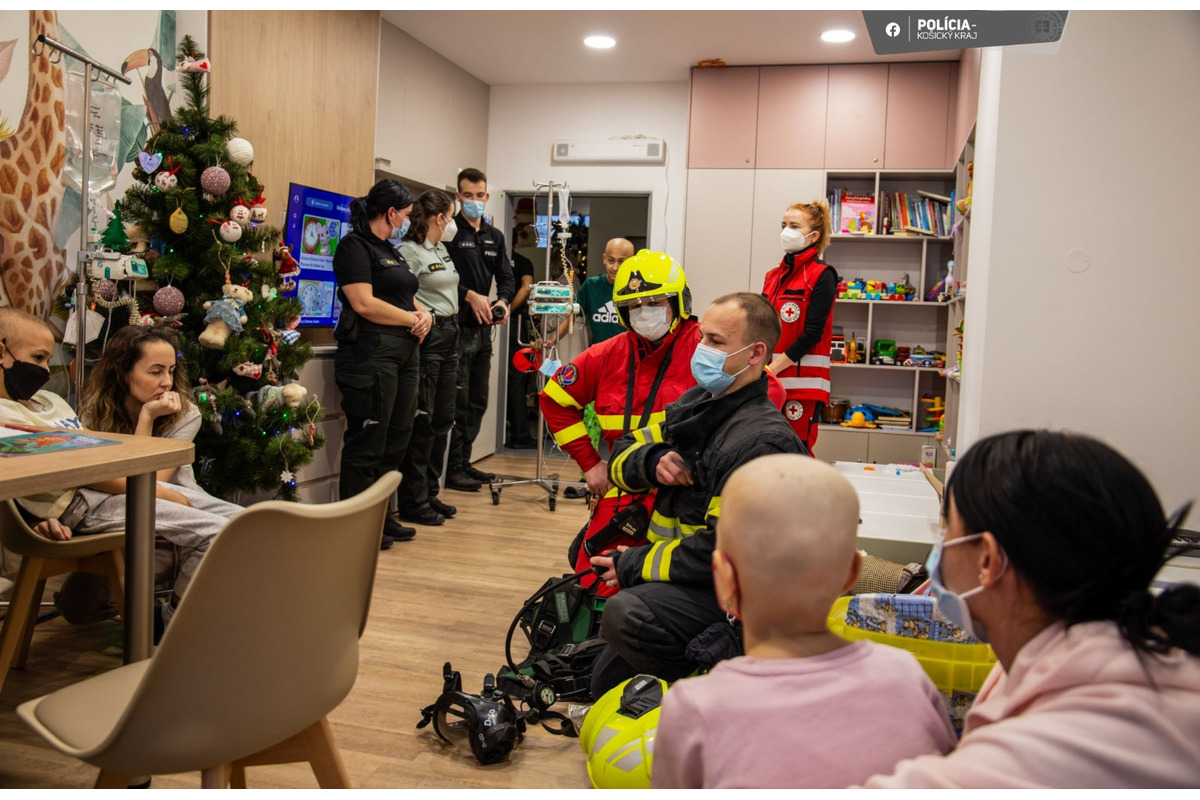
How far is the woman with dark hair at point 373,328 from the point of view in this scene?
4.27 metres

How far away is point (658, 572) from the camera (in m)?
2.20

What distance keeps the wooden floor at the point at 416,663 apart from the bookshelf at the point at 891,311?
8.85ft

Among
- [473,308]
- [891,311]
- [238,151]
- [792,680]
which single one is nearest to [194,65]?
[238,151]

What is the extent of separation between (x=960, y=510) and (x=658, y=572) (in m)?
1.21

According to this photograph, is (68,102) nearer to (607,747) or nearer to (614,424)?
(614,424)

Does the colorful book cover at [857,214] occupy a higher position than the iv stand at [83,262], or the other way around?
the colorful book cover at [857,214]

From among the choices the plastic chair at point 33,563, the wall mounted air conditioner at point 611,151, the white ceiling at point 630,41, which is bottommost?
the plastic chair at point 33,563

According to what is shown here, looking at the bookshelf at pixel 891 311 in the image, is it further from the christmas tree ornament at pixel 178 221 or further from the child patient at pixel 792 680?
the child patient at pixel 792 680

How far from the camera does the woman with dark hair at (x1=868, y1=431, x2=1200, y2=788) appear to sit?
834 millimetres

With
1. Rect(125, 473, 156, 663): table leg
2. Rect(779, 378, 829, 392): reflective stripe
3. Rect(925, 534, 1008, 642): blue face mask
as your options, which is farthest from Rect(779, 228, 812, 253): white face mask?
Rect(925, 534, 1008, 642): blue face mask

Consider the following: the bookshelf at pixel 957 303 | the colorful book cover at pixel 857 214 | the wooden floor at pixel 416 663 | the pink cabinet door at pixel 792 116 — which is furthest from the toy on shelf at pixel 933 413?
the wooden floor at pixel 416 663

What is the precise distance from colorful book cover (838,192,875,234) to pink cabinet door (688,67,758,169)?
2.38 ft

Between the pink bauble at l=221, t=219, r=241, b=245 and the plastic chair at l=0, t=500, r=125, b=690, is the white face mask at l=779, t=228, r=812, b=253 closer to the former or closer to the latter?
the pink bauble at l=221, t=219, r=241, b=245

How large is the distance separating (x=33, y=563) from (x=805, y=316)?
3.11 m
